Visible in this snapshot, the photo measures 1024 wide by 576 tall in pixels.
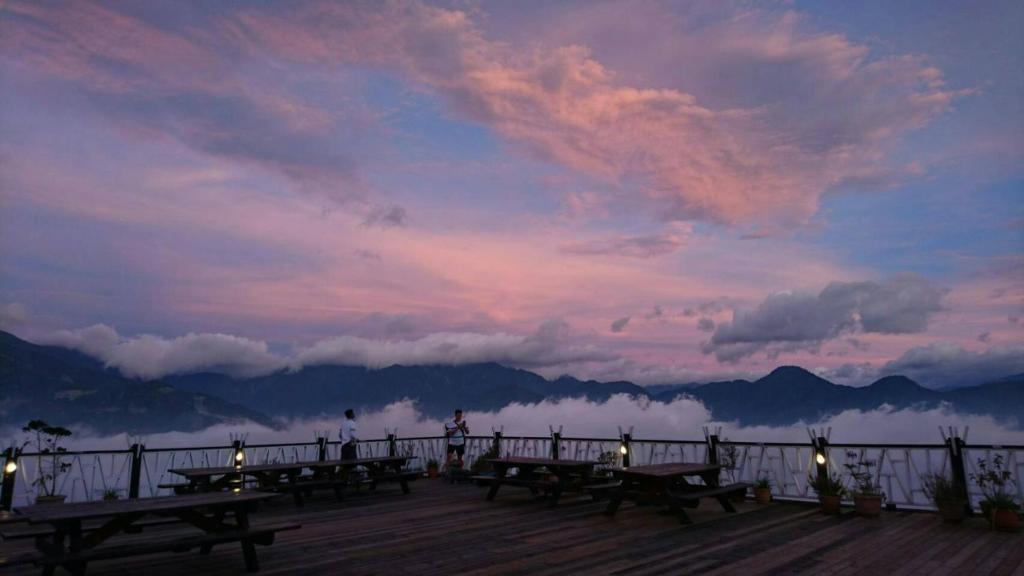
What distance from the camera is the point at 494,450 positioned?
1908cm

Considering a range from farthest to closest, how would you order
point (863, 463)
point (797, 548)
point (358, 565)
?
point (863, 463) → point (797, 548) → point (358, 565)

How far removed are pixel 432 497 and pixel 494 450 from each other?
4593 mm

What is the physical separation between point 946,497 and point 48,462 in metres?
18.2

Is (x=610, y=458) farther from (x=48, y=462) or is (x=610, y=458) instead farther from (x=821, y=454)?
(x=48, y=462)

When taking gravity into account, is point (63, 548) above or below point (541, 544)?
above

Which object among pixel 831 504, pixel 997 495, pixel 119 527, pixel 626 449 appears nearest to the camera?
pixel 119 527

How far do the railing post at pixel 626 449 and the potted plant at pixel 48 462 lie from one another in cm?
1307

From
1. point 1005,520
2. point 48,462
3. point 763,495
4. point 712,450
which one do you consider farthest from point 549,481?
point 48,462

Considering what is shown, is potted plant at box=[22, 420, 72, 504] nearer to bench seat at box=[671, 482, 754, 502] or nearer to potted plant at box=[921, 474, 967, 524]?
bench seat at box=[671, 482, 754, 502]

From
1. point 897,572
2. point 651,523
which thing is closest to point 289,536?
point 651,523

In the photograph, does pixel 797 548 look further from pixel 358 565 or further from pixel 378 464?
pixel 378 464

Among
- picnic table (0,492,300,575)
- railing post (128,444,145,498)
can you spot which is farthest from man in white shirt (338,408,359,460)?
picnic table (0,492,300,575)

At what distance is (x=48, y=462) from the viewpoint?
13.3 m

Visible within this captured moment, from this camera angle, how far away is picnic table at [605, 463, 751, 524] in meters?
10.8
